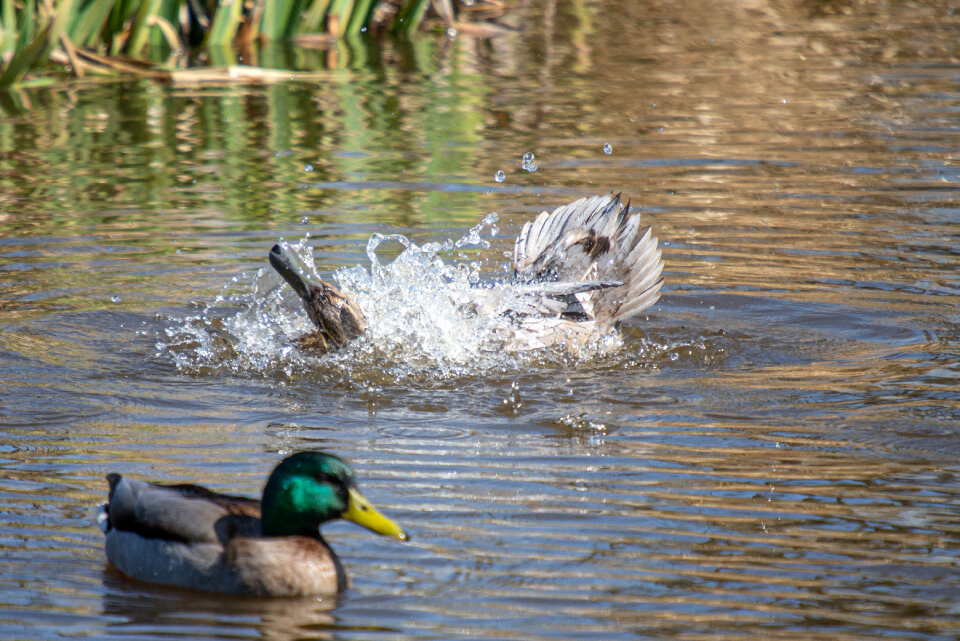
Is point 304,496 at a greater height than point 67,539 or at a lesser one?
greater

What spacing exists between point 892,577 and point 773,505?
55cm

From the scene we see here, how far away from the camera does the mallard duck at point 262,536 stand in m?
3.62

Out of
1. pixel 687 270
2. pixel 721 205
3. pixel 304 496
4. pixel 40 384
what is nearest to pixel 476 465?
pixel 304 496

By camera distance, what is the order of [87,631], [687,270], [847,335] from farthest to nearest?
[687,270], [847,335], [87,631]

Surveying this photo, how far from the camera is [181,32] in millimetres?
13273

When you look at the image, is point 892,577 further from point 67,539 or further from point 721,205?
point 721,205

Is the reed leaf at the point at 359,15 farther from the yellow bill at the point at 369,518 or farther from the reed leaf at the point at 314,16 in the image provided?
the yellow bill at the point at 369,518

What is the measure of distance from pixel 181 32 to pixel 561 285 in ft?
28.4

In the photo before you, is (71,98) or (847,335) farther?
(71,98)

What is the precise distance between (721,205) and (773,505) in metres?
4.40

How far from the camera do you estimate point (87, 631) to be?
337 centimetres

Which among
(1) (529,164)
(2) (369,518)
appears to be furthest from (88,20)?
(2) (369,518)

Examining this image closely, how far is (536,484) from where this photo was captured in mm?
4297

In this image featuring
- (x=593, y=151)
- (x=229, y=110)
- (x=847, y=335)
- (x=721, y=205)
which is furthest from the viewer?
(x=229, y=110)
